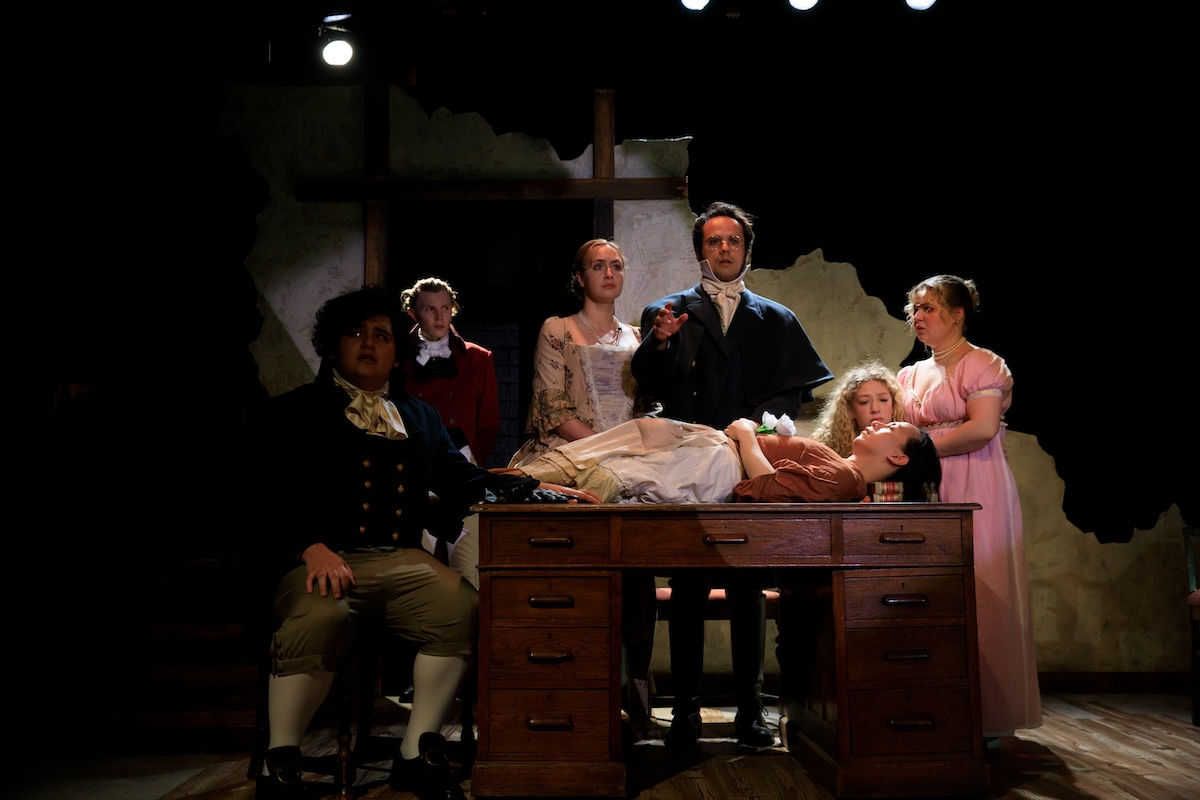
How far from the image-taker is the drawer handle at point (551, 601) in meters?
2.91

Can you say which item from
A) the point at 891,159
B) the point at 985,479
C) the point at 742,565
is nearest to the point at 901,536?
the point at 742,565

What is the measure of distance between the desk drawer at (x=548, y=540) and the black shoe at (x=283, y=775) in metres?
0.78

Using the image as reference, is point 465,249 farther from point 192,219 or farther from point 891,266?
point 891,266

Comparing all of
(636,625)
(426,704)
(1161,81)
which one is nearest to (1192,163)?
(1161,81)

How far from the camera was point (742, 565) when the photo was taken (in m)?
2.92

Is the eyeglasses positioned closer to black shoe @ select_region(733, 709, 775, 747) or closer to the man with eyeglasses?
the man with eyeglasses

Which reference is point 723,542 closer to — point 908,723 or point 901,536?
point 901,536

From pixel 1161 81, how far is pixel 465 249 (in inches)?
148

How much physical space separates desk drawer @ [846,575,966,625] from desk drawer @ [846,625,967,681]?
0.04m

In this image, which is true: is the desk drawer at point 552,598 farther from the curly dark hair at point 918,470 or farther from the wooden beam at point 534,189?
the wooden beam at point 534,189

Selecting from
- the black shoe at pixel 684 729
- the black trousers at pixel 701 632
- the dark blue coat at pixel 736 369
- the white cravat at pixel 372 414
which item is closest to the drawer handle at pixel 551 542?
the white cravat at pixel 372 414

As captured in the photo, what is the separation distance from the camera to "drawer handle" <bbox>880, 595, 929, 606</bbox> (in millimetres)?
2951

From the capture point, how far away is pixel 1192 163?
5047mm

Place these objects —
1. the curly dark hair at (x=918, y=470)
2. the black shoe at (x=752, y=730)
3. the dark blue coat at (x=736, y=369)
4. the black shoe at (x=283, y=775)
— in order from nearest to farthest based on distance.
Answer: the black shoe at (x=283, y=775), the curly dark hair at (x=918, y=470), the black shoe at (x=752, y=730), the dark blue coat at (x=736, y=369)
